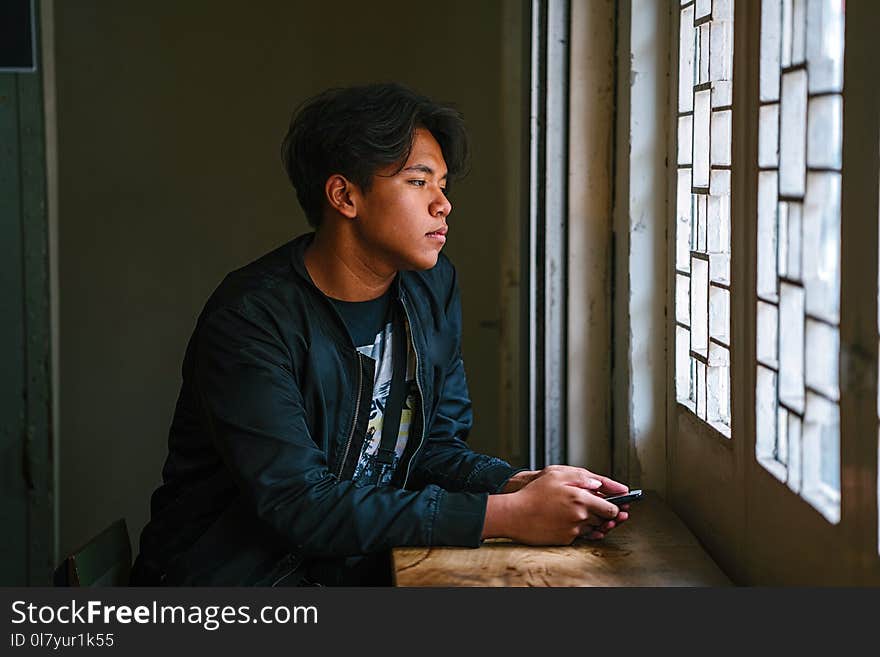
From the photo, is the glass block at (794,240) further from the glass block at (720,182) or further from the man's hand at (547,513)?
the man's hand at (547,513)

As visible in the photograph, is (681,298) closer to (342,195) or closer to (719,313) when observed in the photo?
(719,313)

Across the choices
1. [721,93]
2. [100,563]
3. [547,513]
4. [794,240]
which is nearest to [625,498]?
[547,513]

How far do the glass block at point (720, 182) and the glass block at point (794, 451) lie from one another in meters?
0.53

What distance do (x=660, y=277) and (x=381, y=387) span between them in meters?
0.59

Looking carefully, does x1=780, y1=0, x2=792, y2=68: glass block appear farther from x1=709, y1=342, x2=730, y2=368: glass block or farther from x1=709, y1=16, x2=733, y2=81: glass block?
x1=709, y1=342, x2=730, y2=368: glass block

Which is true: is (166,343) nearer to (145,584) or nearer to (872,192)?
(145,584)

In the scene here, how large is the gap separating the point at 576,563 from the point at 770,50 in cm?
80

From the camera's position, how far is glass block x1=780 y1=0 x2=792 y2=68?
151 cm

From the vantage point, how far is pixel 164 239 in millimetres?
3910

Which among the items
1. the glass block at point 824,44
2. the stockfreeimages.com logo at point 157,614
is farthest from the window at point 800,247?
the stockfreeimages.com logo at point 157,614

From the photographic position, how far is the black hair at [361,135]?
203 centimetres

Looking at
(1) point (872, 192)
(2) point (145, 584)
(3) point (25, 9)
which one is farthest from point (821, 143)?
(3) point (25, 9)

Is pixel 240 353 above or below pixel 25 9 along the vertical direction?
below

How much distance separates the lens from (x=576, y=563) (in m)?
1.75
